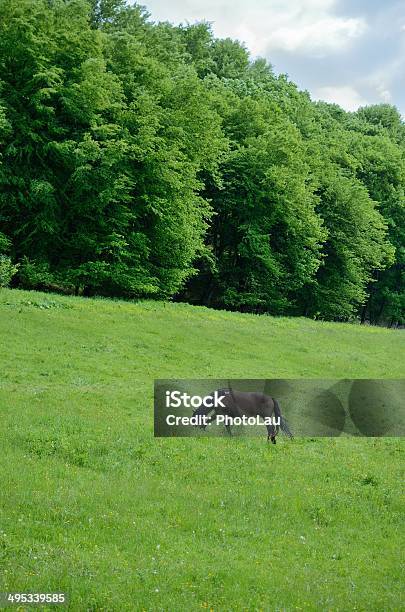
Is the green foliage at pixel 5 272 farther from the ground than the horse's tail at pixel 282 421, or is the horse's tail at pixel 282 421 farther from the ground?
the green foliage at pixel 5 272

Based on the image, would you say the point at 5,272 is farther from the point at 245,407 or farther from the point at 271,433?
the point at 271,433

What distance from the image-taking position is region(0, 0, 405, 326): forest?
38000 mm

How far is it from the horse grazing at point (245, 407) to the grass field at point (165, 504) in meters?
0.59

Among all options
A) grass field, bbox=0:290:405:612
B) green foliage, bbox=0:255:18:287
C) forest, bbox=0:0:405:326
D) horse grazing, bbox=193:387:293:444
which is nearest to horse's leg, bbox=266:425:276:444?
horse grazing, bbox=193:387:293:444

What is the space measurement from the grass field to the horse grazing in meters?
0.59

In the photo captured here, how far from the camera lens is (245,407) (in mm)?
16266

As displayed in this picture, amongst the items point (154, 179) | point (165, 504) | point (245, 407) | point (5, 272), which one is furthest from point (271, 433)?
point (154, 179)

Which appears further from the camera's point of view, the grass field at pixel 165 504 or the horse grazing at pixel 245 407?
the horse grazing at pixel 245 407

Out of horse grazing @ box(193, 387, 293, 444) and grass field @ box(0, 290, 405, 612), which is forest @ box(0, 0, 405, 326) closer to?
grass field @ box(0, 290, 405, 612)

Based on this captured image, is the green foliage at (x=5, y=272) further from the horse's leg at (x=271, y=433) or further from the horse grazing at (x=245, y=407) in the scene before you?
the horse's leg at (x=271, y=433)

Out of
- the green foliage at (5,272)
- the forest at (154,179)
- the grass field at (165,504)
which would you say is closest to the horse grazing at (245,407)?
the grass field at (165,504)

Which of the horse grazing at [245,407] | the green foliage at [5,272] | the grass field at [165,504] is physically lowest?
the grass field at [165,504]

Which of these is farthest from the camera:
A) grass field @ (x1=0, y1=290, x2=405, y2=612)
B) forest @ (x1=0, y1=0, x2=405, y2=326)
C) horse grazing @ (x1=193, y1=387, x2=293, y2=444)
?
forest @ (x1=0, y1=0, x2=405, y2=326)

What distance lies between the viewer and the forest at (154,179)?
125 ft
